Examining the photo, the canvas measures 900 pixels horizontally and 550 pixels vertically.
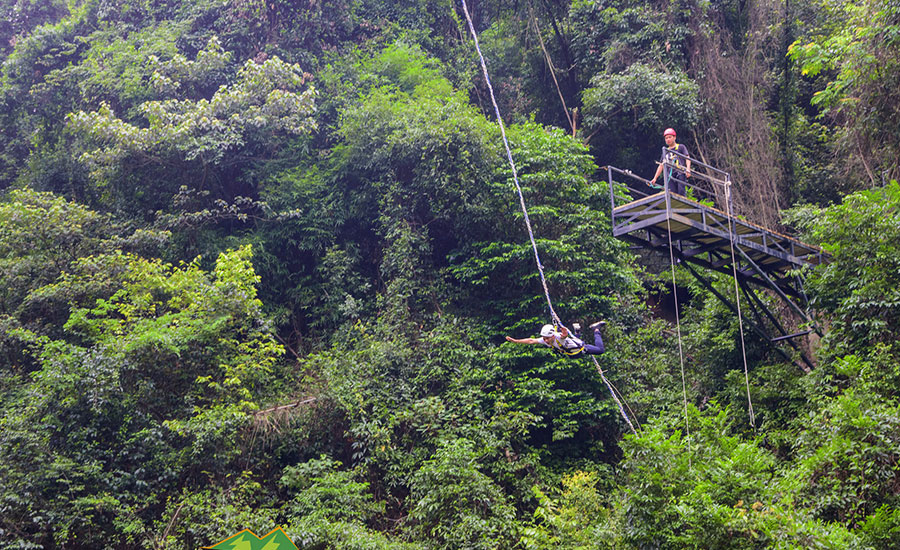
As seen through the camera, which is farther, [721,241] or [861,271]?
[721,241]

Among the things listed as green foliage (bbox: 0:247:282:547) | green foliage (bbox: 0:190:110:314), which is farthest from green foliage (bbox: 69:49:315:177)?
green foliage (bbox: 0:247:282:547)

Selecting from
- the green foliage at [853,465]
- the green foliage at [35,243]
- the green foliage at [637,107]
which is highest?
the green foliage at [35,243]

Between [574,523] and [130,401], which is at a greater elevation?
[130,401]

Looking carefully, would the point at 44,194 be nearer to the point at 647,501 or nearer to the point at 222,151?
the point at 222,151

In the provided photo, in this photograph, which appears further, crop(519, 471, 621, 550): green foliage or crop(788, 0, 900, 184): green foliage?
crop(788, 0, 900, 184): green foliage

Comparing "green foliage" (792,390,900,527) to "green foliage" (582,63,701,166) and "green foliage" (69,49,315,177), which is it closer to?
"green foliage" (582,63,701,166)

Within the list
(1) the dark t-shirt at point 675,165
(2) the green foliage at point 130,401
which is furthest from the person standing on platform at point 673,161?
(2) the green foliage at point 130,401

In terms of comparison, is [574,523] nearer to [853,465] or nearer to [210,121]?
[853,465]

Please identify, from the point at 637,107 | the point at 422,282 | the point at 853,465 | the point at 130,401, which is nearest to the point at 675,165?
the point at 853,465

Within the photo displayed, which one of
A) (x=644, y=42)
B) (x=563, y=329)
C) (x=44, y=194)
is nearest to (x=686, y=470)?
(x=563, y=329)

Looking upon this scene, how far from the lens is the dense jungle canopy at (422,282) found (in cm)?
990

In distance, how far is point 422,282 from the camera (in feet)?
48.6

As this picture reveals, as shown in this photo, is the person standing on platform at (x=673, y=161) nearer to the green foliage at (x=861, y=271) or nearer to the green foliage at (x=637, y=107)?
the green foliage at (x=861, y=271)

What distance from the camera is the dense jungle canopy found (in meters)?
9.90
